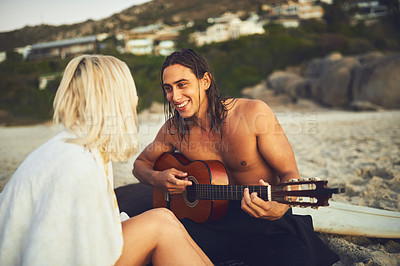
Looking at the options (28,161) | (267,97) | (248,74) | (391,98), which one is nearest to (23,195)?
(28,161)

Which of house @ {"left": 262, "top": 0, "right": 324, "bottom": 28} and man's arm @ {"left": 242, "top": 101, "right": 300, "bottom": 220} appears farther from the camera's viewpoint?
house @ {"left": 262, "top": 0, "right": 324, "bottom": 28}

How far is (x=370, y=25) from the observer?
96.9 feet

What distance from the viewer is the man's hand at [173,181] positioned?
2320 mm

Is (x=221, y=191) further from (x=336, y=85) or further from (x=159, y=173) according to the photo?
(x=336, y=85)

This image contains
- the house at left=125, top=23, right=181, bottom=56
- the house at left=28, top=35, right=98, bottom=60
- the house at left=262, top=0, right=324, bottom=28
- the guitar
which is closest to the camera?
the guitar

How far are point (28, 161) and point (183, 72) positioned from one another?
1.48 metres

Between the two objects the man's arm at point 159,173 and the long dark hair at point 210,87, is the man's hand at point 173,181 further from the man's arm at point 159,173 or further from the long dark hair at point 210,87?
the long dark hair at point 210,87

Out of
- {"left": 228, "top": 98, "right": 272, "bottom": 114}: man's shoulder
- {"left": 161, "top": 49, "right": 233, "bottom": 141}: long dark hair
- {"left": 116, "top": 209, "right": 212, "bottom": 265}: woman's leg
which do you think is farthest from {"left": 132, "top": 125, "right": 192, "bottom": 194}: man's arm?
{"left": 116, "top": 209, "right": 212, "bottom": 265}: woman's leg

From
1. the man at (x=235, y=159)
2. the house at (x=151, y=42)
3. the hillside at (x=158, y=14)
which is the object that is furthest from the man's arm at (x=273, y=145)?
the house at (x=151, y=42)

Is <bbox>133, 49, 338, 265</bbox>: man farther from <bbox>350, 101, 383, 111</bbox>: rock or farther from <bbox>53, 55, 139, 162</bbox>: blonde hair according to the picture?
<bbox>350, 101, 383, 111</bbox>: rock

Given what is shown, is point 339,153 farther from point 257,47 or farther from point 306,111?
point 257,47

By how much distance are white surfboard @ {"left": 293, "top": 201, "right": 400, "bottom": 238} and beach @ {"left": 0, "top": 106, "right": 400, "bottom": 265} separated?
0.21 feet

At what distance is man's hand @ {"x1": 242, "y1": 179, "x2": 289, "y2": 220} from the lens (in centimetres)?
180

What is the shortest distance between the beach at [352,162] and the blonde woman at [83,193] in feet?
5.44
